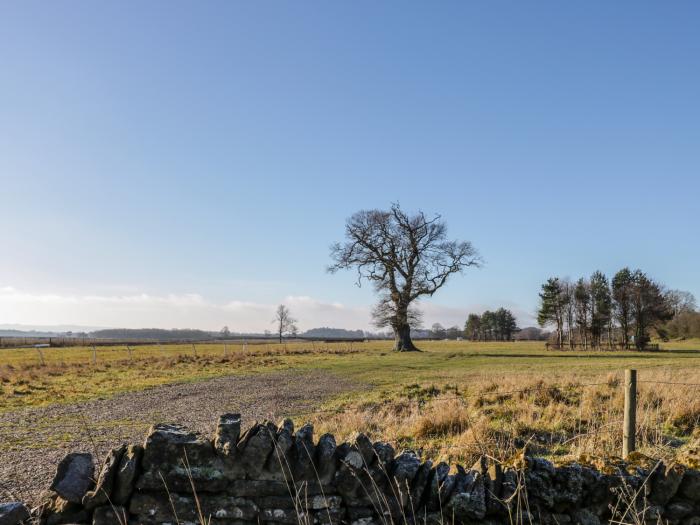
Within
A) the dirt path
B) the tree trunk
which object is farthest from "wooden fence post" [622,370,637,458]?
the tree trunk

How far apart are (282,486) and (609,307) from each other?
7191cm

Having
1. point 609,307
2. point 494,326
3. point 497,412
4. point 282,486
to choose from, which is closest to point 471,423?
point 497,412

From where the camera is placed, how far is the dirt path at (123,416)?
27.1 ft

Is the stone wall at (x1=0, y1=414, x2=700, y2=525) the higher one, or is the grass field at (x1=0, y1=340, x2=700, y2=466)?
the stone wall at (x1=0, y1=414, x2=700, y2=525)

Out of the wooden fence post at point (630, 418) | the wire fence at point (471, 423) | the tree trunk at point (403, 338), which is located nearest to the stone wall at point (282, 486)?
the wire fence at point (471, 423)

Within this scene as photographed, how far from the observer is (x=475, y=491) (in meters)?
4.34

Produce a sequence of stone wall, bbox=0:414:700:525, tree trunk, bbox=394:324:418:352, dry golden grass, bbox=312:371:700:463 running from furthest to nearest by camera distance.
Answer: tree trunk, bbox=394:324:418:352 < dry golden grass, bbox=312:371:700:463 < stone wall, bbox=0:414:700:525

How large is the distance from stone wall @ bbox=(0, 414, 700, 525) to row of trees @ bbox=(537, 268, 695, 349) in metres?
59.0

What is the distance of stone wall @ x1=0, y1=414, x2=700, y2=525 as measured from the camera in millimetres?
4117

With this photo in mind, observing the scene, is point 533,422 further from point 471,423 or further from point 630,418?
point 630,418

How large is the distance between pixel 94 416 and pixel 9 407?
405 centimetres

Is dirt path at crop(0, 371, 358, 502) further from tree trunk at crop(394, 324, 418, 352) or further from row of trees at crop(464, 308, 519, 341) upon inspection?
row of trees at crop(464, 308, 519, 341)

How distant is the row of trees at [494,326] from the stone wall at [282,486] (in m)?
136

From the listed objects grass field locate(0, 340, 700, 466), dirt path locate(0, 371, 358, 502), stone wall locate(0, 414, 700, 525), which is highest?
stone wall locate(0, 414, 700, 525)
